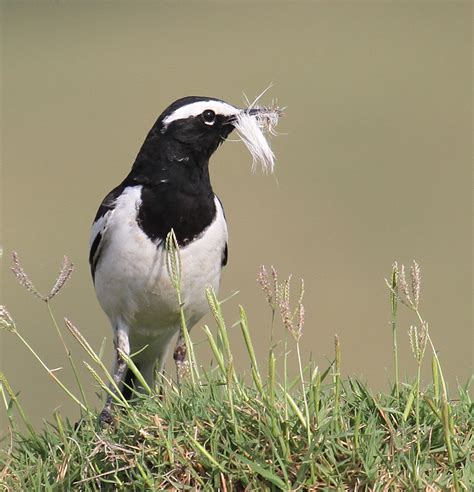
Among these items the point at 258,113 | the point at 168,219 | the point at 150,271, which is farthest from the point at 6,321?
the point at 258,113

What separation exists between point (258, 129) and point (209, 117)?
1.00ft

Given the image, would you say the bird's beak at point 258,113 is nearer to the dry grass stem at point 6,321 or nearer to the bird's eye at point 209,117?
the bird's eye at point 209,117

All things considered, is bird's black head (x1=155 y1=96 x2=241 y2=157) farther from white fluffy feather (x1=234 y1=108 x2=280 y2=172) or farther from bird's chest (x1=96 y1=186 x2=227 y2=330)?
bird's chest (x1=96 y1=186 x2=227 y2=330)

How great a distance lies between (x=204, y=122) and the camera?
5871 mm

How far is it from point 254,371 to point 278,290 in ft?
1.02

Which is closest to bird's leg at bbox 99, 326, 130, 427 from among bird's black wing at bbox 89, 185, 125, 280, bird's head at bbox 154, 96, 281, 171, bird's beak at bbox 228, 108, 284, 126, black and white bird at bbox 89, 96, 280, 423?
black and white bird at bbox 89, 96, 280, 423

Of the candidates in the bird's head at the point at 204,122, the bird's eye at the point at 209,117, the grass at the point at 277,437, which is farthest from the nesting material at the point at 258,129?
the grass at the point at 277,437

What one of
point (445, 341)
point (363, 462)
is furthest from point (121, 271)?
point (445, 341)

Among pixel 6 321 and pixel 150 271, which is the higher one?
pixel 6 321

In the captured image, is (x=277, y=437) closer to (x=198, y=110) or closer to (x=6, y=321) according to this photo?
(x=6, y=321)

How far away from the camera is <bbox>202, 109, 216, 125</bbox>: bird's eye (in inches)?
231

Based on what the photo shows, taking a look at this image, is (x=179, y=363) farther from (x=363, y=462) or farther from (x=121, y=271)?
(x=363, y=462)

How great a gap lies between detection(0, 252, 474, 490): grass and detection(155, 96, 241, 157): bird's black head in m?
1.84

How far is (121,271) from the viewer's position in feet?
19.1
